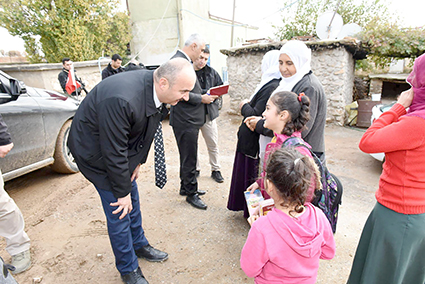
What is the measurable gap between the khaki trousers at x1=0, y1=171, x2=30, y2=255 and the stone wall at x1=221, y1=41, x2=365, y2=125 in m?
6.85

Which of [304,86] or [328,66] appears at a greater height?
[328,66]

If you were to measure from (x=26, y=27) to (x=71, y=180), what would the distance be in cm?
820

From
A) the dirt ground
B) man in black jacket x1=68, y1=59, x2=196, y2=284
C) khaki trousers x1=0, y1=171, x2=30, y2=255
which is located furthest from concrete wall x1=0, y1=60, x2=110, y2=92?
man in black jacket x1=68, y1=59, x2=196, y2=284

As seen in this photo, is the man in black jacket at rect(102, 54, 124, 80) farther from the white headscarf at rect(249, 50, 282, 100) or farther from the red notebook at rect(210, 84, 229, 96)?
the white headscarf at rect(249, 50, 282, 100)

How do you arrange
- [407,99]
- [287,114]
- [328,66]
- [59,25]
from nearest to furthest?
[407,99] → [287,114] → [328,66] → [59,25]

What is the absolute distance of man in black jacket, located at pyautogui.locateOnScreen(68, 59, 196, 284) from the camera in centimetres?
165

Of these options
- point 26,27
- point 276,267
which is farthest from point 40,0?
point 276,267

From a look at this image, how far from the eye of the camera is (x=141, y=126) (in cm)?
180

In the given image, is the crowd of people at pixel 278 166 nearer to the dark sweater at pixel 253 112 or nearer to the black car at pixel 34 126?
the dark sweater at pixel 253 112

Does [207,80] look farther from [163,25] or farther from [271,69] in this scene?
[163,25]

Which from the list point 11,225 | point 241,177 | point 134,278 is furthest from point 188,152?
point 11,225

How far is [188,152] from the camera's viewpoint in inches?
124

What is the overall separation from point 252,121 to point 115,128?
1233mm

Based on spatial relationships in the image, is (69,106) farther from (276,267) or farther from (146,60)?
(146,60)
